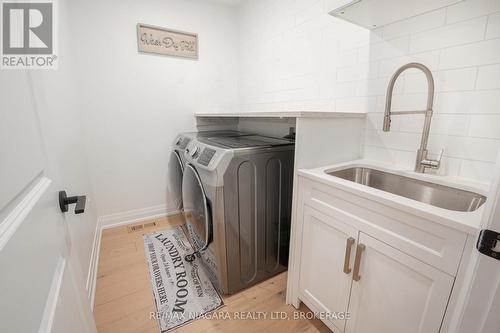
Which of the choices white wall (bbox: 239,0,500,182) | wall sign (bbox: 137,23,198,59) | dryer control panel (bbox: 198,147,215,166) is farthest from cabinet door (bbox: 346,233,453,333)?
wall sign (bbox: 137,23,198,59)

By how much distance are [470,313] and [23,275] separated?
96cm

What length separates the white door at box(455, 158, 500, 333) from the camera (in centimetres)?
47

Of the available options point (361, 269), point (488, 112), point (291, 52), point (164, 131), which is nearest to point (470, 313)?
point (361, 269)

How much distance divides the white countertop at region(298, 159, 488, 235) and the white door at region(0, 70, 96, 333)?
960 millimetres

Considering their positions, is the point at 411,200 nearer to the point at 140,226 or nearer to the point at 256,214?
the point at 256,214

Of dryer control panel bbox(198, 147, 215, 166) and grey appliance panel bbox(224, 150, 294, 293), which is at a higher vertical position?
dryer control panel bbox(198, 147, 215, 166)

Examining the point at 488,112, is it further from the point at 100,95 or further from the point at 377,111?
the point at 100,95

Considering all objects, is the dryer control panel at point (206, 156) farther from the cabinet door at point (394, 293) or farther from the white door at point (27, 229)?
the cabinet door at point (394, 293)

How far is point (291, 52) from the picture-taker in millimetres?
1963

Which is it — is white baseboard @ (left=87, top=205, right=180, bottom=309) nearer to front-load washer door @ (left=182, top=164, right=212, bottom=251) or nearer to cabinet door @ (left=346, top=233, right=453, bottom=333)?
front-load washer door @ (left=182, top=164, right=212, bottom=251)

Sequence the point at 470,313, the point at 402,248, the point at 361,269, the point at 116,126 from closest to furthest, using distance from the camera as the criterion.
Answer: the point at 470,313, the point at 402,248, the point at 361,269, the point at 116,126

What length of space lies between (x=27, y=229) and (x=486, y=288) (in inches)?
38.3

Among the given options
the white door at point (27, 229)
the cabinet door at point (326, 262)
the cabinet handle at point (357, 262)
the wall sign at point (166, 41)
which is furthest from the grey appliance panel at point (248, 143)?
the wall sign at point (166, 41)

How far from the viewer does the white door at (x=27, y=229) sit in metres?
0.32
